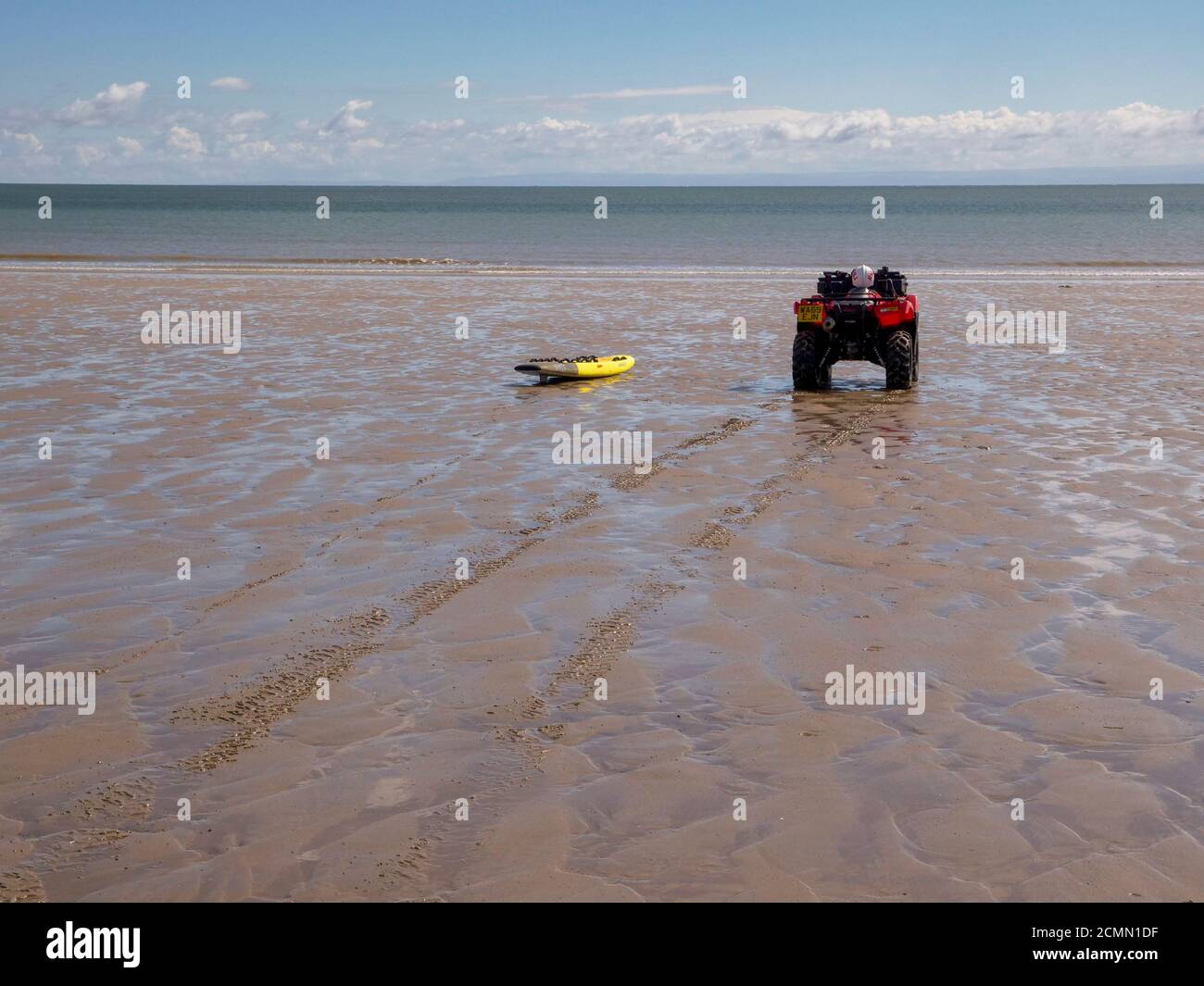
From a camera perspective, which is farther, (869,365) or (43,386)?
(869,365)

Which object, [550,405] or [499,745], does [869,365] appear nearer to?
[550,405]

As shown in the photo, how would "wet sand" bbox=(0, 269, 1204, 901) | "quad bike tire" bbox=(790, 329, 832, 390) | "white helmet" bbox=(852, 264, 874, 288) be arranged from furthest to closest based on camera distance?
"white helmet" bbox=(852, 264, 874, 288), "quad bike tire" bbox=(790, 329, 832, 390), "wet sand" bbox=(0, 269, 1204, 901)

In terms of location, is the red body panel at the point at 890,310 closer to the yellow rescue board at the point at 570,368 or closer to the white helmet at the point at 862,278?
the white helmet at the point at 862,278

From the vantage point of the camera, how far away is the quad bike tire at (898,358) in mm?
16203

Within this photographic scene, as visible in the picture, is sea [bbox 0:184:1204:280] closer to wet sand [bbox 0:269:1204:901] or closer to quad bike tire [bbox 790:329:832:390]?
quad bike tire [bbox 790:329:832:390]

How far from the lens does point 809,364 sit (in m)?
16.4

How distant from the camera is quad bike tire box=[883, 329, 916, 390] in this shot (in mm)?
16203

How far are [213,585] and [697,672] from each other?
3485 mm

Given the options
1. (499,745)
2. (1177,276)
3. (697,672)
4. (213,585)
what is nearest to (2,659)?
(213,585)

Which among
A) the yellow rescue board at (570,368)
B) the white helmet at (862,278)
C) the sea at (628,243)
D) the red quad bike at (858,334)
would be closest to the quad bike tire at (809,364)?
the red quad bike at (858,334)

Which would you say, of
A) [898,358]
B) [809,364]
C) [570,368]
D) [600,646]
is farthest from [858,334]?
[600,646]

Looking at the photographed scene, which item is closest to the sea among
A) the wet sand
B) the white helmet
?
the white helmet

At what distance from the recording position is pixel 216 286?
3516cm
